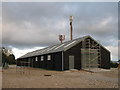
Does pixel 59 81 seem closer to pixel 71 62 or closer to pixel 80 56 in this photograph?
pixel 71 62

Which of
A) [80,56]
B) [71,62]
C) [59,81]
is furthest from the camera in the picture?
[80,56]

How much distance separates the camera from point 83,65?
2759 cm

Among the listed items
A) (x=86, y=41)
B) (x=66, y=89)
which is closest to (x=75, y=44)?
(x=86, y=41)

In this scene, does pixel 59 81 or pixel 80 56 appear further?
pixel 80 56

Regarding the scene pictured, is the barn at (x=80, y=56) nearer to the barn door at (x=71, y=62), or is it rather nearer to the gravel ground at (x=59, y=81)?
the barn door at (x=71, y=62)

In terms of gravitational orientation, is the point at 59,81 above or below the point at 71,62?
below

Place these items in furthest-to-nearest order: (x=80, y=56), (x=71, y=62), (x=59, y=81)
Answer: (x=80, y=56), (x=71, y=62), (x=59, y=81)

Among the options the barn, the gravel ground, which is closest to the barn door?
the barn

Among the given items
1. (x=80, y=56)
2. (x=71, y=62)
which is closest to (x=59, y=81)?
(x=71, y=62)

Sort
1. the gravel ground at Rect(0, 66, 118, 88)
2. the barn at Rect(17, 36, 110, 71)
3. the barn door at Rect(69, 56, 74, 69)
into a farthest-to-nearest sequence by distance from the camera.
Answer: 1. the barn door at Rect(69, 56, 74, 69)
2. the barn at Rect(17, 36, 110, 71)
3. the gravel ground at Rect(0, 66, 118, 88)

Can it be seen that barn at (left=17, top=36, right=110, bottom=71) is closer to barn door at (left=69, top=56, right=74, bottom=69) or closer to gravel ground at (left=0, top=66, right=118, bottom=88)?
barn door at (left=69, top=56, right=74, bottom=69)

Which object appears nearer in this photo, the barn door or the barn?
the barn

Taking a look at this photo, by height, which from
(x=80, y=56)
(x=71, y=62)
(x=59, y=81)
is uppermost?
(x=80, y=56)

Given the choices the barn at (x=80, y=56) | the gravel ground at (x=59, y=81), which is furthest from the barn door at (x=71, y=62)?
the gravel ground at (x=59, y=81)
